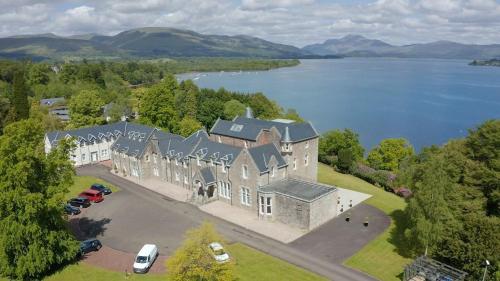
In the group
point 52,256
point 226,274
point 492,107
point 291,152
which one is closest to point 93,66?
point 291,152

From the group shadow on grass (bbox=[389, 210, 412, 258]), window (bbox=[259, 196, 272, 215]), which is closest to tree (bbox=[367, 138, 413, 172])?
shadow on grass (bbox=[389, 210, 412, 258])

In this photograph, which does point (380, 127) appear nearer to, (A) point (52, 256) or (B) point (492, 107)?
(B) point (492, 107)

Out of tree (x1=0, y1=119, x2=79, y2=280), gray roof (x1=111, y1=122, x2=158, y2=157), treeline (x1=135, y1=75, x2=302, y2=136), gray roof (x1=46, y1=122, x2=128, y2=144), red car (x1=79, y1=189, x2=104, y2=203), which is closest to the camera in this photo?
tree (x1=0, y1=119, x2=79, y2=280)

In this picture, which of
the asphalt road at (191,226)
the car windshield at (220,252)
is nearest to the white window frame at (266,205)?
the asphalt road at (191,226)

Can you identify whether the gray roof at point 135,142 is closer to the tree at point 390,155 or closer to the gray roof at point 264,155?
the gray roof at point 264,155

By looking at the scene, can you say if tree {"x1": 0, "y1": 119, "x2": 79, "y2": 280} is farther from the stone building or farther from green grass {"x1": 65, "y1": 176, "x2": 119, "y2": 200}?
green grass {"x1": 65, "y1": 176, "x2": 119, "y2": 200}

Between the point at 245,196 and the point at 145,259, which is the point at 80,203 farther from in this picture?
the point at 245,196
